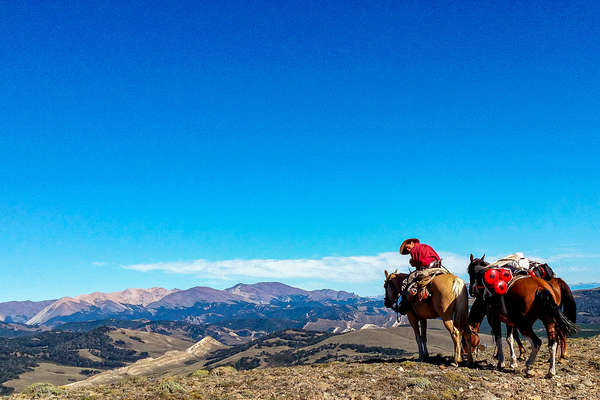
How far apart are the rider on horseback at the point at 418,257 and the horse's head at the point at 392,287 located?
721mm

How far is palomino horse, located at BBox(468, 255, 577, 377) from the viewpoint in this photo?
13305 millimetres

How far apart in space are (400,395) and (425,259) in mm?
6777

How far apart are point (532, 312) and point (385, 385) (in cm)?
566

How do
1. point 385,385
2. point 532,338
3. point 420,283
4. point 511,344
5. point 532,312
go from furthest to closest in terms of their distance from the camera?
point 420,283
point 511,344
point 532,338
point 532,312
point 385,385

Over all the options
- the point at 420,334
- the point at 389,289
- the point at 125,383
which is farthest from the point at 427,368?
the point at 125,383

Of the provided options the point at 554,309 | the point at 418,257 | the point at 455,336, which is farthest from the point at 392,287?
the point at 554,309

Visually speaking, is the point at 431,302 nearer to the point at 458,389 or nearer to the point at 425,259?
the point at 425,259

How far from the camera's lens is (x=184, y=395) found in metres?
12.1

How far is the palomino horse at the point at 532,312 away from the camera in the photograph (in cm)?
1330

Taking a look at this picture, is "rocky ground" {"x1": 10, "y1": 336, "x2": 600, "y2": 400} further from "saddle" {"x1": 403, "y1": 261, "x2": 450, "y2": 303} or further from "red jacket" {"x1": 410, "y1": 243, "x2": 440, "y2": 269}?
"red jacket" {"x1": 410, "y1": 243, "x2": 440, "y2": 269}

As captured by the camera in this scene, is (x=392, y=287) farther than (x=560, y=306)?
Yes

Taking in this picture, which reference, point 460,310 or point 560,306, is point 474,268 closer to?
point 460,310

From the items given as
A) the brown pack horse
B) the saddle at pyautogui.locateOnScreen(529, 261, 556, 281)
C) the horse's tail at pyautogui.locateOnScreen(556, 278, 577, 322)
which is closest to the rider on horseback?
the brown pack horse

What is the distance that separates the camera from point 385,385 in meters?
12.5
